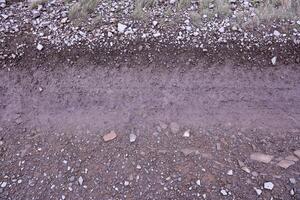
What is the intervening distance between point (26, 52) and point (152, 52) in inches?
63.8

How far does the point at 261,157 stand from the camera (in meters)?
3.28

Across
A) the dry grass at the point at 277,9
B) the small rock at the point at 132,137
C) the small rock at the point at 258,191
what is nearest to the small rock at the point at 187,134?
the small rock at the point at 132,137

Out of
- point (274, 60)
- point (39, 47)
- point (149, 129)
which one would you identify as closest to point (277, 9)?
point (274, 60)

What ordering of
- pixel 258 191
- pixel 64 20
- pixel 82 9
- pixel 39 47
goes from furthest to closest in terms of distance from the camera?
pixel 82 9
pixel 64 20
pixel 39 47
pixel 258 191

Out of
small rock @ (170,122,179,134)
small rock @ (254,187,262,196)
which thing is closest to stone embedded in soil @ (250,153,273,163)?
small rock @ (254,187,262,196)

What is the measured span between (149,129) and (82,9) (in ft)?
7.08

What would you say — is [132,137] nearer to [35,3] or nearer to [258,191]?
→ [258,191]

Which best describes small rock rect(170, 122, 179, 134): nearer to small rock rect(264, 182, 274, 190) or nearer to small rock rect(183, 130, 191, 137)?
small rock rect(183, 130, 191, 137)

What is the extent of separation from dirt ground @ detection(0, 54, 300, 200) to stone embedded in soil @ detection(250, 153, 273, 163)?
3 cm

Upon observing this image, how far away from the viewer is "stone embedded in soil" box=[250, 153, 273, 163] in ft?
10.7

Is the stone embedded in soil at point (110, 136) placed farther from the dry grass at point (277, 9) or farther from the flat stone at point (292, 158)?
the dry grass at point (277, 9)

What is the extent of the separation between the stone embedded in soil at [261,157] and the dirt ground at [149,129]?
0.09 ft

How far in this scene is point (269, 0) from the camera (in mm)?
4738

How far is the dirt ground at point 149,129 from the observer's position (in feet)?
10.2
